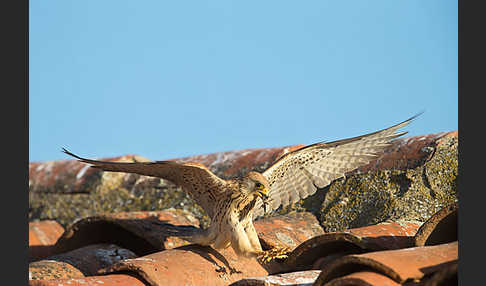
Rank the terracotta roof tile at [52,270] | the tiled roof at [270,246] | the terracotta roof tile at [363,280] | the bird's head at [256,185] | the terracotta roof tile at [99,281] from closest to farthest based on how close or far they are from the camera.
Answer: the terracotta roof tile at [363,280]
the tiled roof at [270,246]
the terracotta roof tile at [99,281]
the terracotta roof tile at [52,270]
the bird's head at [256,185]

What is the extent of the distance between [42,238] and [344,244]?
12.8 ft

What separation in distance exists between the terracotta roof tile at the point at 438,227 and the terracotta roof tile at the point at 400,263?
71 centimetres

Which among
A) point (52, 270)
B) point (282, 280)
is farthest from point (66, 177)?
point (282, 280)

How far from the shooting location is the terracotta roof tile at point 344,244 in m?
4.00

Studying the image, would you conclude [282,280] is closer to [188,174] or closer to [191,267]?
[191,267]

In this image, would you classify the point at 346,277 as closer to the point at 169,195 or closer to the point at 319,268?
the point at 319,268

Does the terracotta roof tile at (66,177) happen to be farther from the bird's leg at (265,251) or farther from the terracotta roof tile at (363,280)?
the terracotta roof tile at (363,280)

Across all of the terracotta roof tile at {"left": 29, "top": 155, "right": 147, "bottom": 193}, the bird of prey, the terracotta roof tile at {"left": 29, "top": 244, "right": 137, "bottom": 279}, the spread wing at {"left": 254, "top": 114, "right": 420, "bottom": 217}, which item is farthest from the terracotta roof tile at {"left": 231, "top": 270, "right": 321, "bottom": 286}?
the terracotta roof tile at {"left": 29, "top": 155, "right": 147, "bottom": 193}

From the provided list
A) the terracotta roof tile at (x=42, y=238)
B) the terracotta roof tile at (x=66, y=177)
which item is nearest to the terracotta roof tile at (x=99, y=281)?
the terracotta roof tile at (x=42, y=238)

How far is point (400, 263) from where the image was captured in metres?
2.82

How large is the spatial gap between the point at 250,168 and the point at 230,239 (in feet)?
8.37

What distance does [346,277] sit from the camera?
2.78m

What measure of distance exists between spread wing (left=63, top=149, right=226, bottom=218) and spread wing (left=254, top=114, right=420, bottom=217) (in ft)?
1.84

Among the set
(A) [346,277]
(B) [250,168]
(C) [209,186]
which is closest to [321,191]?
(B) [250,168]
